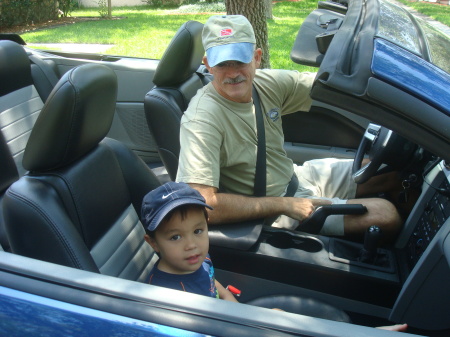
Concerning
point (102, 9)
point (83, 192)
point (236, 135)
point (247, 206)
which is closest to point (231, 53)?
point (236, 135)

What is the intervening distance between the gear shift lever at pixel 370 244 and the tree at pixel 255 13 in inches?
128

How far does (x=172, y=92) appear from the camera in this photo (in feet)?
8.74

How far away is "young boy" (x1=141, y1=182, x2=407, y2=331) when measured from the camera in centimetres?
170

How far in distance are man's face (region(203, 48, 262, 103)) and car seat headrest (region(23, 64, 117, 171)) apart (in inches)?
26.9

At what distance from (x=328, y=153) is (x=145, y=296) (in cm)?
249

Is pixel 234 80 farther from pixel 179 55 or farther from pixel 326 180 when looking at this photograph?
pixel 326 180

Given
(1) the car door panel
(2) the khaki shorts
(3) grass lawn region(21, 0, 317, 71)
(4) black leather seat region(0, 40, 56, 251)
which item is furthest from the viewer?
(3) grass lawn region(21, 0, 317, 71)

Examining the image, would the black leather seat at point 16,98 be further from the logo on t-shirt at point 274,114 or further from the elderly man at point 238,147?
the logo on t-shirt at point 274,114

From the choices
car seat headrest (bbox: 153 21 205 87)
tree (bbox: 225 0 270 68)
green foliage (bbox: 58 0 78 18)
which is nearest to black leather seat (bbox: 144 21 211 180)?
car seat headrest (bbox: 153 21 205 87)

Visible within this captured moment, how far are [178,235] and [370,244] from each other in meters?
0.87

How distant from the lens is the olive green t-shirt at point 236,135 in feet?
7.20

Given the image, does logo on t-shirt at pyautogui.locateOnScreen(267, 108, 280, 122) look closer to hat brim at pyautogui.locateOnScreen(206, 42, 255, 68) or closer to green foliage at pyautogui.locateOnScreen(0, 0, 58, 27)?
hat brim at pyautogui.locateOnScreen(206, 42, 255, 68)

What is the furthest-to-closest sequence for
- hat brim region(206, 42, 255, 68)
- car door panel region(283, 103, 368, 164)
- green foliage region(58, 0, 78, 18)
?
green foliage region(58, 0, 78, 18) < car door panel region(283, 103, 368, 164) < hat brim region(206, 42, 255, 68)

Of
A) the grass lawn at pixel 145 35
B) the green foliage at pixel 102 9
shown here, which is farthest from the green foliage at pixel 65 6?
the grass lawn at pixel 145 35
